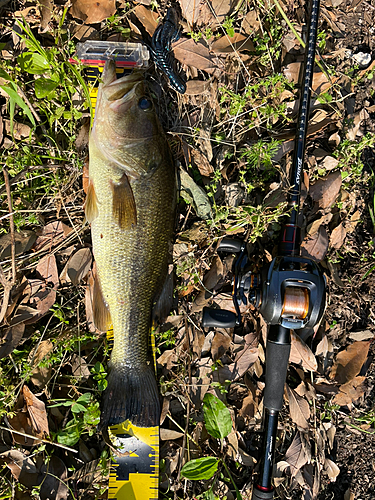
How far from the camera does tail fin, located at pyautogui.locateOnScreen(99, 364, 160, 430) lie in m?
2.50

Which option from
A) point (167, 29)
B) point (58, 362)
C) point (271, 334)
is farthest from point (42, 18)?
point (271, 334)

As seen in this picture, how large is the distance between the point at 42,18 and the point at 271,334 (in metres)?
2.93

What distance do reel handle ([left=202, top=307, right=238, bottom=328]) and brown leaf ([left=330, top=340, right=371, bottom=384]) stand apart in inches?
42.9

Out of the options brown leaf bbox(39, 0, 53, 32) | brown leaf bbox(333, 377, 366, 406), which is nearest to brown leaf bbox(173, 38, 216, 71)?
brown leaf bbox(39, 0, 53, 32)

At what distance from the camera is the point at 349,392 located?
2.95 meters

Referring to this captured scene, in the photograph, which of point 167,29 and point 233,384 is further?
point 233,384

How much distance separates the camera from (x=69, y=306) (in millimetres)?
2742

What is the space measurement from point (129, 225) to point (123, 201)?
167 millimetres

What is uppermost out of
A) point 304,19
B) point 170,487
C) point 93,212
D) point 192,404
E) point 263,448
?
point 304,19

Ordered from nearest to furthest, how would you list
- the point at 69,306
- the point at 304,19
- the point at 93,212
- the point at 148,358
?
1. the point at 93,212
2. the point at 148,358
3. the point at 69,306
4. the point at 304,19

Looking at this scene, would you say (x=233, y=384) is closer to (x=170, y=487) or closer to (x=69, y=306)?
(x=170, y=487)

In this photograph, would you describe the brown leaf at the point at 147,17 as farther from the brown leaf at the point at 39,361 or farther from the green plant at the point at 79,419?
the green plant at the point at 79,419

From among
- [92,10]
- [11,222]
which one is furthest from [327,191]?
[11,222]

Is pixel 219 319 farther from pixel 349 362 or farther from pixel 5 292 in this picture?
pixel 5 292
